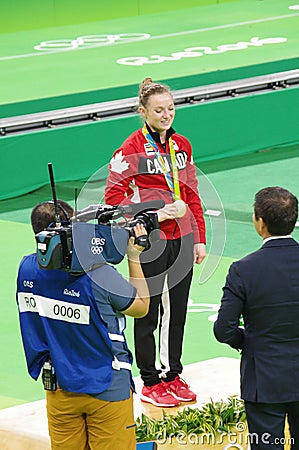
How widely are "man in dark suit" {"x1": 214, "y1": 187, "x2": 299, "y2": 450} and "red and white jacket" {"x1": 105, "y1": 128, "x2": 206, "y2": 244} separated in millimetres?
1171

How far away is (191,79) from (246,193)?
199cm

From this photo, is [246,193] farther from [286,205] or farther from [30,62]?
[286,205]

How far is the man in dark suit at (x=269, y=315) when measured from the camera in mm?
3926

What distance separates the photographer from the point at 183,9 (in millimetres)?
16391

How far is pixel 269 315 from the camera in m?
3.94

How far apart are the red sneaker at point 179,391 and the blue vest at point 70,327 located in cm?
138

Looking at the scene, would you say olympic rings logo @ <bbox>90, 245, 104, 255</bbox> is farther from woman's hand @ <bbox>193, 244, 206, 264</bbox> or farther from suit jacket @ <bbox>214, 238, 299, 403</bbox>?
woman's hand @ <bbox>193, 244, 206, 264</bbox>

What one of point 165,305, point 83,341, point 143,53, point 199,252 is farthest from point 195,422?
point 143,53

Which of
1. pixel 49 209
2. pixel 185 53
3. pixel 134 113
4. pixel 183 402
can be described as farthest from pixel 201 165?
pixel 49 209

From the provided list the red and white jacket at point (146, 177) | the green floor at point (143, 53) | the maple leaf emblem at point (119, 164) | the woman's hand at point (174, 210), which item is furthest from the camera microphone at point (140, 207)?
the green floor at point (143, 53)

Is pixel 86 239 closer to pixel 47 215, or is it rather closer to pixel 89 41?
pixel 47 215

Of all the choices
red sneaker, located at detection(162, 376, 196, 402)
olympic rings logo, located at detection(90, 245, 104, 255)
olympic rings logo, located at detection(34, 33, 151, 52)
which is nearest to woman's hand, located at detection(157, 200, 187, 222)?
red sneaker, located at detection(162, 376, 196, 402)

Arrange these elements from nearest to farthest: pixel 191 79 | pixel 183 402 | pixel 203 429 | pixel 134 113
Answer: pixel 203 429, pixel 183 402, pixel 134 113, pixel 191 79

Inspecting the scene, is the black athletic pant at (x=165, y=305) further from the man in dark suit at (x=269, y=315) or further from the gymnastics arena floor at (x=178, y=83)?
the man in dark suit at (x=269, y=315)
